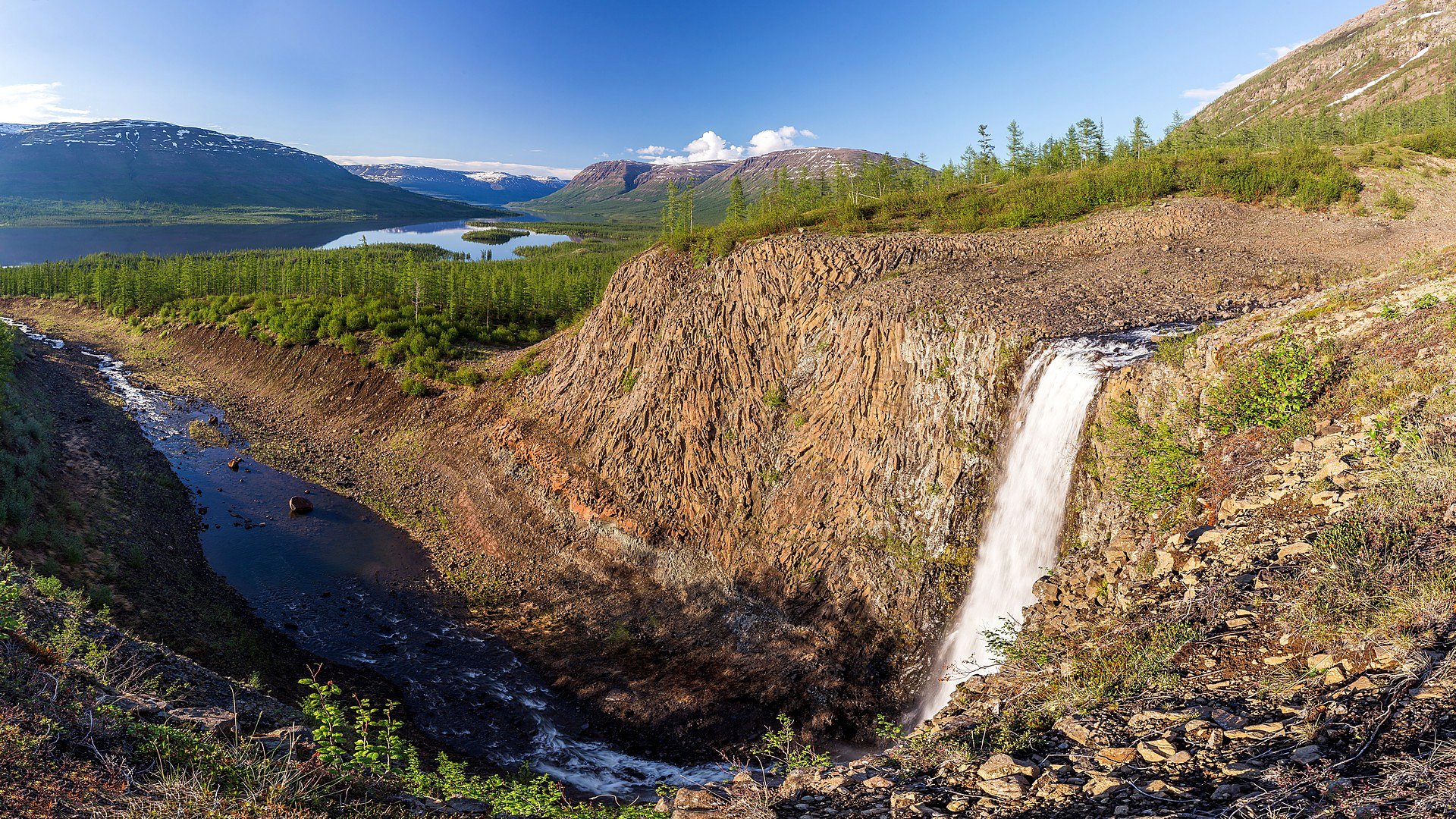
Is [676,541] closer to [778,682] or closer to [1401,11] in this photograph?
[778,682]

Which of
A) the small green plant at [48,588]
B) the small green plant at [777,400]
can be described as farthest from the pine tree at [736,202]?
the small green plant at [48,588]

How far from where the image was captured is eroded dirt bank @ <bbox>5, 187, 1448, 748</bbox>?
64.4ft

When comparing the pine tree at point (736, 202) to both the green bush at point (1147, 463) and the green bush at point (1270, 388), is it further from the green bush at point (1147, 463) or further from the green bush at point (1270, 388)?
the green bush at point (1270, 388)

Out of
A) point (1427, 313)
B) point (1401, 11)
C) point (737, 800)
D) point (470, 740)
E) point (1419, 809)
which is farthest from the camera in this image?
point (1401, 11)

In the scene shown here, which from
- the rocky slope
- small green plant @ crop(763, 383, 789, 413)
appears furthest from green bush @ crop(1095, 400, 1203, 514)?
small green plant @ crop(763, 383, 789, 413)

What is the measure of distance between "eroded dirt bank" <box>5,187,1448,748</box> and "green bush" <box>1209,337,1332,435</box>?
18.8ft

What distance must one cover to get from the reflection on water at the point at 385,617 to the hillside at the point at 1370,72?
156988mm

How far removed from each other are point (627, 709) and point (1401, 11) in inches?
11891

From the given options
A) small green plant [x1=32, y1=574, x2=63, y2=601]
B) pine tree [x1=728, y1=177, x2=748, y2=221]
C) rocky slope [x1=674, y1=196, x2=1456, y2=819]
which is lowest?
small green plant [x1=32, y1=574, x2=63, y2=601]

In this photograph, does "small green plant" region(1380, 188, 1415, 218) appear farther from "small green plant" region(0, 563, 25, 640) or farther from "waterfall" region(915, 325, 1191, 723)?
"small green plant" region(0, 563, 25, 640)

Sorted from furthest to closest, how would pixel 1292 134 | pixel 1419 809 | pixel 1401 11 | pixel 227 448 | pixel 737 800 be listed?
pixel 1401 11, pixel 1292 134, pixel 227 448, pixel 737 800, pixel 1419 809

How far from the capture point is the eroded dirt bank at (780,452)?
19641mm

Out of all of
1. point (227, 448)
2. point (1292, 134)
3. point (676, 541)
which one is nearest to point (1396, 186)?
point (676, 541)

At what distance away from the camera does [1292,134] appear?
3219 inches
